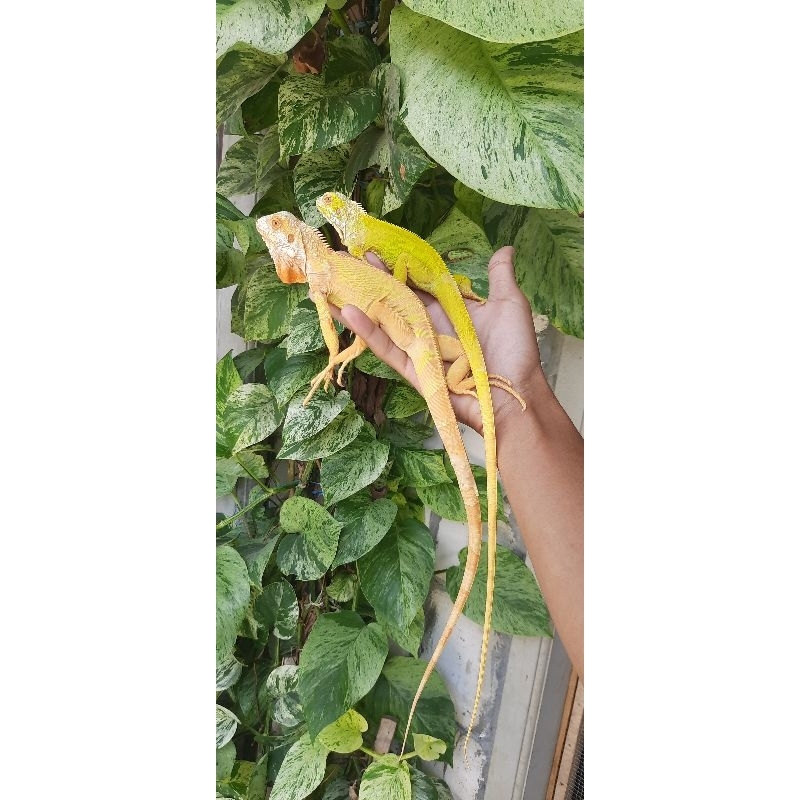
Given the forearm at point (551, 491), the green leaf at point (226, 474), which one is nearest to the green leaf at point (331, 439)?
the green leaf at point (226, 474)

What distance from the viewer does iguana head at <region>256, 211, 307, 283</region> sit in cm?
78

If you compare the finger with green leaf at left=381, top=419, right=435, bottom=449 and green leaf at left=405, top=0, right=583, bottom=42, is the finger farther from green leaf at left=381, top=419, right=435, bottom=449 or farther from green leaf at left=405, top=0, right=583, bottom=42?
green leaf at left=405, top=0, right=583, bottom=42

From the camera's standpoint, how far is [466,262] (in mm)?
712

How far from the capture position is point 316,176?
0.79 m

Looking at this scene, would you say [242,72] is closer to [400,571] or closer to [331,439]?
[331,439]

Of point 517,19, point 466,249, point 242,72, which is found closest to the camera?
point 517,19

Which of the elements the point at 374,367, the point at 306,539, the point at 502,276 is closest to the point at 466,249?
the point at 502,276

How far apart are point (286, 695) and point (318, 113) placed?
66 centimetres

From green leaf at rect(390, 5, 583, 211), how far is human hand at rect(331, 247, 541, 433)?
0.09 meters

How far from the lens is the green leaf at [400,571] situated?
783mm

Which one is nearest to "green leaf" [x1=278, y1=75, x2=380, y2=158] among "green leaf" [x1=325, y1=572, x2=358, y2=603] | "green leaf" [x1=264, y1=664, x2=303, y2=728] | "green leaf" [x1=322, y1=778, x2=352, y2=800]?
"green leaf" [x1=325, y1=572, x2=358, y2=603]
